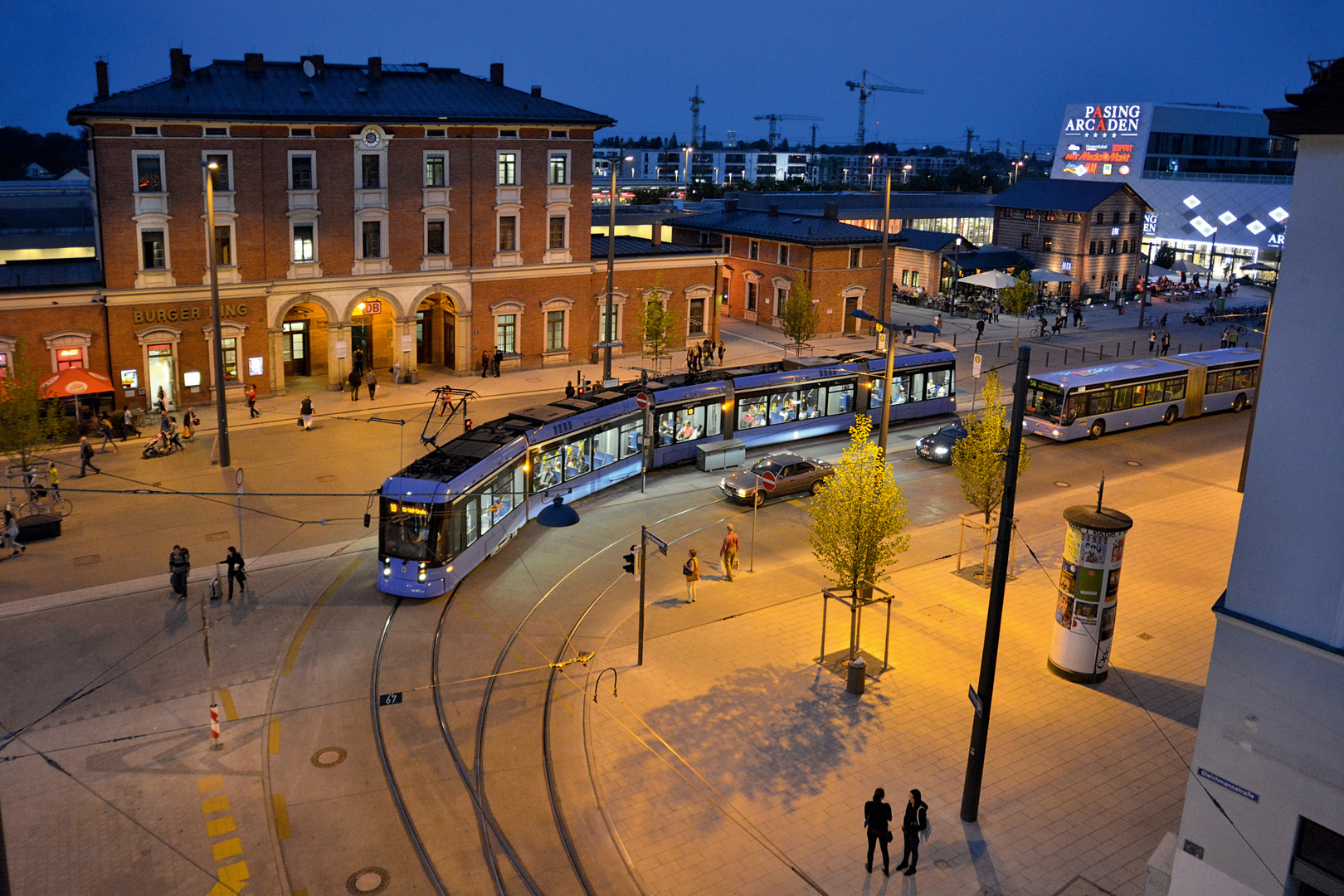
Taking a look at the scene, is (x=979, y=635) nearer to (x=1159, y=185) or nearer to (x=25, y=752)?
(x=25, y=752)

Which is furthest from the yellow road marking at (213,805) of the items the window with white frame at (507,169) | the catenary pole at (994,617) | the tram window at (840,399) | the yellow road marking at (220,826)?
the window with white frame at (507,169)

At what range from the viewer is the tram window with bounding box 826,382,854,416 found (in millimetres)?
41188

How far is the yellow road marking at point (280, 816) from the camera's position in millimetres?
16453

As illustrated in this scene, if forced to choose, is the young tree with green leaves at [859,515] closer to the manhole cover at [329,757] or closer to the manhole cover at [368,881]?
the manhole cover at [329,757]

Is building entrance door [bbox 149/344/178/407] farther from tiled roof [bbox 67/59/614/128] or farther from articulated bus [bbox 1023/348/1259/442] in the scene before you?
articulated bus [bbox 1023/348/1259/442]

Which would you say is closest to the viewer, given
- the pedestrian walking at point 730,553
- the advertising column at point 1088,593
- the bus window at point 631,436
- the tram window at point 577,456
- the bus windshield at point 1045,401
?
the advertising column at point 1088,593

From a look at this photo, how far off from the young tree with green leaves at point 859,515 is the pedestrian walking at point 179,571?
14632 millimetres

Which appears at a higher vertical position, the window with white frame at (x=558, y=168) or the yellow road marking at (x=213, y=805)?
the window with white frame at (x=558, y=168)

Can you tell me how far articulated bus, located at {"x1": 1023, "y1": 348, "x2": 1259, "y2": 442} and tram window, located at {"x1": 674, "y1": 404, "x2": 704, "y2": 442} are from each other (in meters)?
13.5

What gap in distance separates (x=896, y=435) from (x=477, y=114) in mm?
22568

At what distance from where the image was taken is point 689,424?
121 feet

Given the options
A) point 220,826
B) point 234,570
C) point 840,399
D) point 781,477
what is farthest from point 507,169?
point 220,826

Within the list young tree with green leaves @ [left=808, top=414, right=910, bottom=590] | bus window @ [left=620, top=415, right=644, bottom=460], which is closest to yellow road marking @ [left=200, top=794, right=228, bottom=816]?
young tree with green leaves @ [left=808, top=414, right=910, bottom=590]

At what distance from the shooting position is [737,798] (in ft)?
58.0
